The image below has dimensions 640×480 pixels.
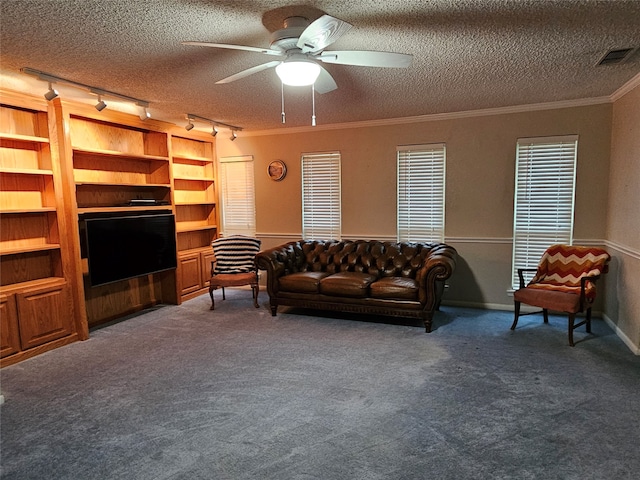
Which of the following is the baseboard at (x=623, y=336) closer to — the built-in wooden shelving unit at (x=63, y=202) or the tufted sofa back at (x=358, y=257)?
the tufted sofa back at (x=358, y=257)

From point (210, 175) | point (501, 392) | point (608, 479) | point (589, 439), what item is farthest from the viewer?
point (210, 175)

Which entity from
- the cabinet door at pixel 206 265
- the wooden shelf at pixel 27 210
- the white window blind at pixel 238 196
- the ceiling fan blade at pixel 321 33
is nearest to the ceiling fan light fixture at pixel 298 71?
the ceiling fan blade at pixel 321 33

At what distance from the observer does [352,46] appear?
2.77 metres

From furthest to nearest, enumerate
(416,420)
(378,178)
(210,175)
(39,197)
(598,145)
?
1. (210,175)
2. (378,178)
3. (598,145)
4. (39,197)
5. (416,420)

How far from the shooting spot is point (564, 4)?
2.18 meters

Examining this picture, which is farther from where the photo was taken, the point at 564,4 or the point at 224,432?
the point at 224,432

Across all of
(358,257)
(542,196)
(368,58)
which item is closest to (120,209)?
(358,257)

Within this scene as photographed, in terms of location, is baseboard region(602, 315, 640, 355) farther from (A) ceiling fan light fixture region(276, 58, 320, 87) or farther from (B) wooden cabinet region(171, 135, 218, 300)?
(B) wooden cabinet region(171, 135, 218, 300)

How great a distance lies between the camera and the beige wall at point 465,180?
448 centimetres

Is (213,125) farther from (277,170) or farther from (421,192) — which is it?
(421,192)

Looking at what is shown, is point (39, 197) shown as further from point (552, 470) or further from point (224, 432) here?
point (552, 470)

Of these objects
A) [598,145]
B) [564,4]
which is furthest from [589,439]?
[598,145]

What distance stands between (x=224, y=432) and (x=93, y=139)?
3839mm

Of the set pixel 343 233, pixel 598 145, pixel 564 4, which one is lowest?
pixel 343 233
